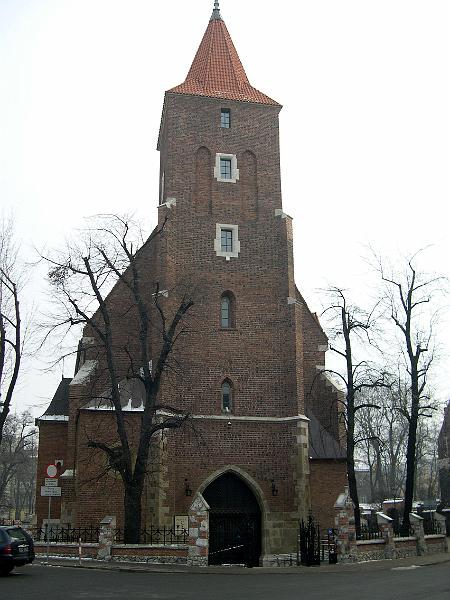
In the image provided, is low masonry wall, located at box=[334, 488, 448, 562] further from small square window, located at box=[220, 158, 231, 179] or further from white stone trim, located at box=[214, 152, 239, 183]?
small square window, located at box=[220, 158, 231, 179]

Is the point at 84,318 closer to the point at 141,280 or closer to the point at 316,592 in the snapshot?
the point at 141,280

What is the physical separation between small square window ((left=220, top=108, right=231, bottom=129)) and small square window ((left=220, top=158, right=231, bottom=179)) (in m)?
1.59

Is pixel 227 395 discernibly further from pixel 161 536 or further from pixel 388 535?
pixel 388 535

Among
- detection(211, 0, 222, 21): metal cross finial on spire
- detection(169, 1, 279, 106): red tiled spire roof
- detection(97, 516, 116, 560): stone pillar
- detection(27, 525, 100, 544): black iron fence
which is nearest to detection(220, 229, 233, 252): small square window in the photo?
detection(169, 1, 279, 106): red tiled spire roof

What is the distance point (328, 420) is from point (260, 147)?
38.8ft

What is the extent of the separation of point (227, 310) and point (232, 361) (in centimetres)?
210

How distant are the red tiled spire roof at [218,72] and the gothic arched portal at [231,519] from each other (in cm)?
1595

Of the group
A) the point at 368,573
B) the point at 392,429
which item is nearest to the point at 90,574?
the point at 368,573

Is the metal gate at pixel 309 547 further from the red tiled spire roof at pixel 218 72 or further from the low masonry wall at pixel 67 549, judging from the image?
the red tiled spire roof at pixel 218 72

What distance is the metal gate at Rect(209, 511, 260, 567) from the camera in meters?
23.0

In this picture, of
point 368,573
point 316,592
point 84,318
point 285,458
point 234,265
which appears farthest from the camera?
point 234,265

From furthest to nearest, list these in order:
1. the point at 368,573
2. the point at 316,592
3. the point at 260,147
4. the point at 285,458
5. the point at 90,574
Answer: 1. the point at 260,147
2. the point at 285,458
3. the point at 368,573
4. the point at 90,574
5. the point at 316,592

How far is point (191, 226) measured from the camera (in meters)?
27.2

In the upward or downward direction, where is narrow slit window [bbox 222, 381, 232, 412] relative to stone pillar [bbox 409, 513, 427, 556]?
upward
